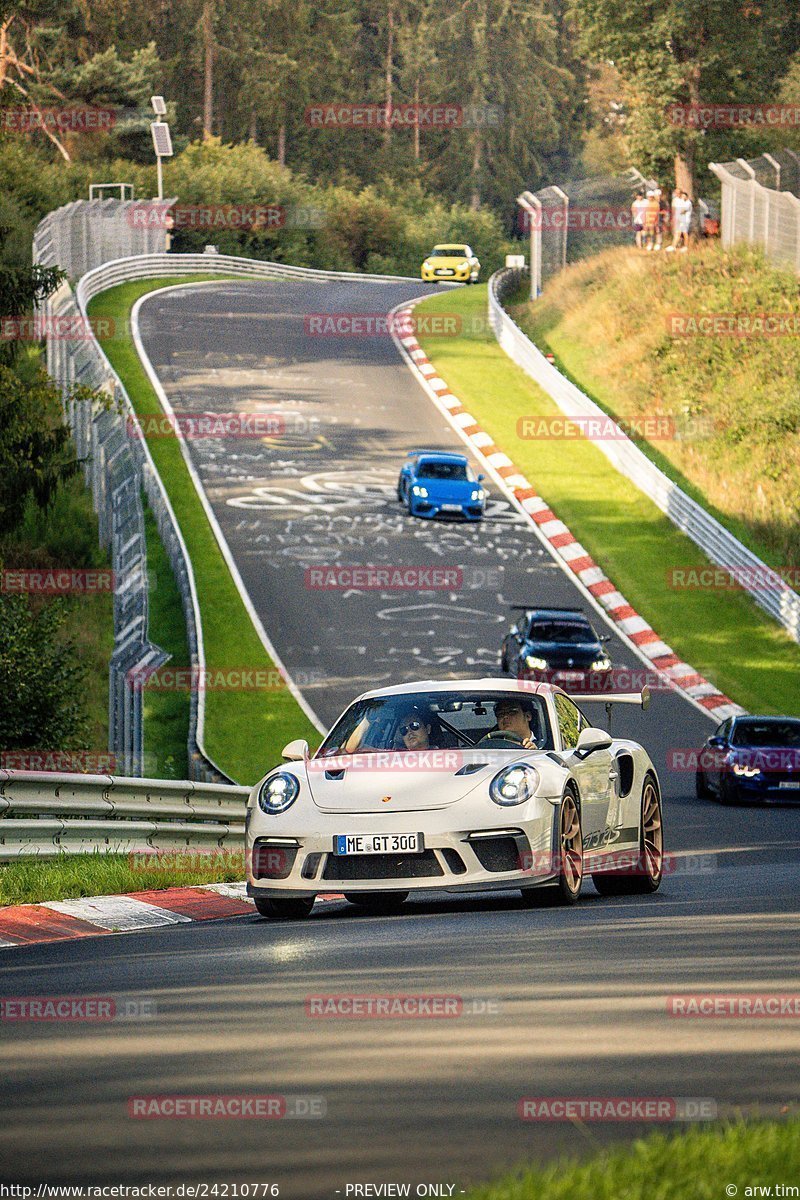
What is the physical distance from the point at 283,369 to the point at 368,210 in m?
48.6

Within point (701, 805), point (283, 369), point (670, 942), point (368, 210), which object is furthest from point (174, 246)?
point (670, 942)

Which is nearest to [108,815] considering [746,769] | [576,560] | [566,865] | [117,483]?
[566,865]

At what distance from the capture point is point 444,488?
1578 inches

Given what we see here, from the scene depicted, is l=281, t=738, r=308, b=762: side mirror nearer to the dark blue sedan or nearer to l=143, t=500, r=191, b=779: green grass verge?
l=143, t=500, r=191, b=779: green grass verge

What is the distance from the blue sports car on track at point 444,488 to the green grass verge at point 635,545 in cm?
209

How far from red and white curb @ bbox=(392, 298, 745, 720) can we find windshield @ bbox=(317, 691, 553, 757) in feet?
59.1

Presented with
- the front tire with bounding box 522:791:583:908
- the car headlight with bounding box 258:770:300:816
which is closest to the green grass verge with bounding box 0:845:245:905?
the car headlight with bounding box 258:770:300:816

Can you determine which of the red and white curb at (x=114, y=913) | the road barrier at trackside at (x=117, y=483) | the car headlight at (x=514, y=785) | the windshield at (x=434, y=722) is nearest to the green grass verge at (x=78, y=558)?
the road barrier at trackside at (x=117, y=483)

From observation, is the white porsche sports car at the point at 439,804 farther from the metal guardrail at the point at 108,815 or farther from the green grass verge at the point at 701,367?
the green grass verge at the point at 701,367

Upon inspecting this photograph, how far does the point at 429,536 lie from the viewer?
39.4 meters

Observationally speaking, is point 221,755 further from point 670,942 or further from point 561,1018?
point 561,1018

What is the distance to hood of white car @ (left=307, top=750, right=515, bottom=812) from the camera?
35.1ft

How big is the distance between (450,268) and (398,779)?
7145 cm

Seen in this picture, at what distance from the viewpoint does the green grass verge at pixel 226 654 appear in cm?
2605
